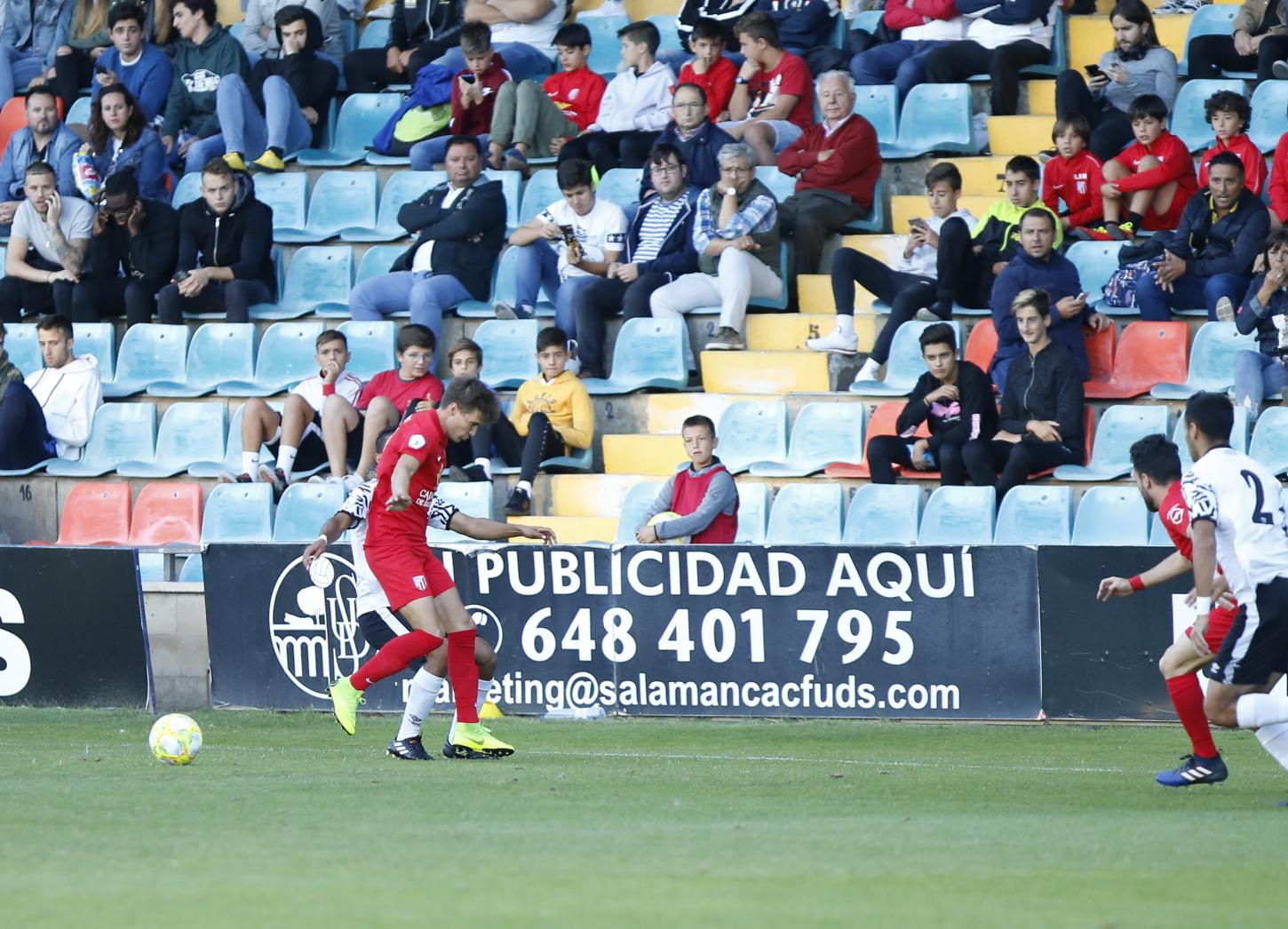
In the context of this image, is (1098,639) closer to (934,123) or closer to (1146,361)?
(1146,361)

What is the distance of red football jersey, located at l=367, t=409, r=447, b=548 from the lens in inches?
391

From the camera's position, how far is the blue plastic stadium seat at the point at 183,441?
53.1 ft

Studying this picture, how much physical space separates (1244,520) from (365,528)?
457 centimetres

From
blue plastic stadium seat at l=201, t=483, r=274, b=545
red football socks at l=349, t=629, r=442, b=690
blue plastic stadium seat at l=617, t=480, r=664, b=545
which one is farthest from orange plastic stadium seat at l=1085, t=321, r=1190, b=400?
blue plastic stadium seat at l=201, t=483, r=274, b=545

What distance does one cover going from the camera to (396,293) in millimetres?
16453

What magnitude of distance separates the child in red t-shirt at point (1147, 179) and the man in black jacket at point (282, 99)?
732 centimetres

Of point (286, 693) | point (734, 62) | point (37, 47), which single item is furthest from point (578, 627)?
point (37, 47)

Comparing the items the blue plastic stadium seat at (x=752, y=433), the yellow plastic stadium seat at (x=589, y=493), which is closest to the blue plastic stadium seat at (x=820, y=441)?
the blue plastic stadium seat at (x=752, y=433)

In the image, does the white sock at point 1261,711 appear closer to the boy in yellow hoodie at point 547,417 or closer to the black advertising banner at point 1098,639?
the black advertising banner at point 1098,639

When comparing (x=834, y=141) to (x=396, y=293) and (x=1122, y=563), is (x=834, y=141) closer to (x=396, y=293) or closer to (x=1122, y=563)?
(x=396, y=293)

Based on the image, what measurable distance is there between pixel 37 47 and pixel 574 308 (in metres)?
8.12

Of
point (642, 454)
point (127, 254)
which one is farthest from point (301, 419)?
point (127, 254)

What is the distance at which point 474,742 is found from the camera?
10328 mm

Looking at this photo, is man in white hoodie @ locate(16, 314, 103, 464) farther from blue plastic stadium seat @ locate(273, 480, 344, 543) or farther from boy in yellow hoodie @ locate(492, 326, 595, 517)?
boy in yellow hoodie @ locate(492, 326, 595, 517)
